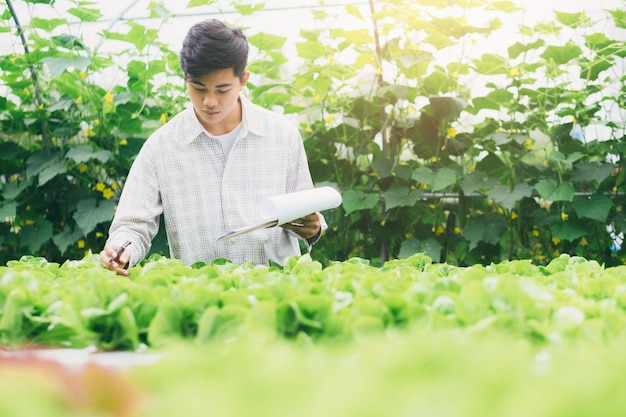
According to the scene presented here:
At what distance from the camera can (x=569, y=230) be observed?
144 inches

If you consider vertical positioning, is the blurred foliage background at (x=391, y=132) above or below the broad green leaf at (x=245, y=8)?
below

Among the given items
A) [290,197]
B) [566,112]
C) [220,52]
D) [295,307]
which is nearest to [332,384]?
[295,307]

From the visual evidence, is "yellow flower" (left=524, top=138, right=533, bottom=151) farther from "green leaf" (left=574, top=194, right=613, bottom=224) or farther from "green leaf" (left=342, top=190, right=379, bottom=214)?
"green leaf" (left=342, top=190, right=379, bottom=214)

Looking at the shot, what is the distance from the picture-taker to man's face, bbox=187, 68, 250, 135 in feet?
7.87

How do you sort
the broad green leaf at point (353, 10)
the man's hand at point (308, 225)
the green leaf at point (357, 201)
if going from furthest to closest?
the broad green leaf at point (353, 10), the green leaf at point (357, 201), the man's hand at point (308, 225)

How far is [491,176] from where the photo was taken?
3.85 meters

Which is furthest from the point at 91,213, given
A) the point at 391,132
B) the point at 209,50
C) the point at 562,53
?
the point at 562,53

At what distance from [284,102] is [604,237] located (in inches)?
76.2

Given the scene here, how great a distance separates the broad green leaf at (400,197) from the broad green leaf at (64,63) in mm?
1690

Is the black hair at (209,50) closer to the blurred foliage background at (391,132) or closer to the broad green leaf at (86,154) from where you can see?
the blurred foliage background at (391,132)

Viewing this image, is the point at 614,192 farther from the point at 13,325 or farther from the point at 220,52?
the point at 13,325

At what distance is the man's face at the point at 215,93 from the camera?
2398 millimetres

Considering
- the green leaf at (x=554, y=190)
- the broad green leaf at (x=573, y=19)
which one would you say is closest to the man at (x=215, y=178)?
the green leaf at (x=554, y=190)

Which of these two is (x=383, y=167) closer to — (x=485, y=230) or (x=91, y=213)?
(x=485, y=230)
